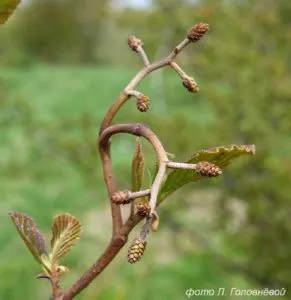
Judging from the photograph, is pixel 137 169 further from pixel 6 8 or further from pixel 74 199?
pixel 74 199

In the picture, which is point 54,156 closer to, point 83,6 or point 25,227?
point 25,227

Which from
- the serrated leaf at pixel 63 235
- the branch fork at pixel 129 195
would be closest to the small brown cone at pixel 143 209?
the branch fork at pixel 129 195

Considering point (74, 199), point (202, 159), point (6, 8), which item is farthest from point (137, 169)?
point (74, 199)

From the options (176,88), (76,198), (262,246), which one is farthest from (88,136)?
(176,88)

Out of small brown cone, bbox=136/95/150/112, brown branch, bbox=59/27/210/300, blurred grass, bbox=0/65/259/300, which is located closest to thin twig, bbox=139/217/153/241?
brown branch, bbox=59/27/210/300

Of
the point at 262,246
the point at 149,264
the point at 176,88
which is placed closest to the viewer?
the point at 262,246

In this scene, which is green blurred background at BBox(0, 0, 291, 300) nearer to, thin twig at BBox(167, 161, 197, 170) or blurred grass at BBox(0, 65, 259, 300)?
blurred grass at BBox(0, 65, 259, 300)

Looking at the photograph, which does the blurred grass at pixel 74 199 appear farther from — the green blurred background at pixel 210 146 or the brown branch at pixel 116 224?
the brown branch at pixel 116 224
